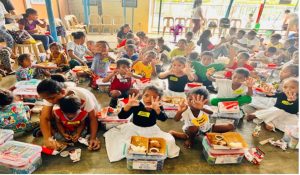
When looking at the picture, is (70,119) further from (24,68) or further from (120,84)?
(24,68)

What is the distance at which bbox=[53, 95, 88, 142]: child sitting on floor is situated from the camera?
6.31ft

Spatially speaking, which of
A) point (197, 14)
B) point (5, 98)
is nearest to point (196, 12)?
point (197, 14)

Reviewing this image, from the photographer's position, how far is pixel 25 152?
6.15ft

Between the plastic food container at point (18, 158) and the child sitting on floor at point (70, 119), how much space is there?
335 mm

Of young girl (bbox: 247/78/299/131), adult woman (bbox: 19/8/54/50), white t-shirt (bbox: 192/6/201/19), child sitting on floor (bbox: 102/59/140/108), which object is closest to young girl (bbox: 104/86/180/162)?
child sitting on floor (bbox: 102/59/140/108)

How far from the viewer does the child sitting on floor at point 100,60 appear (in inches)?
144

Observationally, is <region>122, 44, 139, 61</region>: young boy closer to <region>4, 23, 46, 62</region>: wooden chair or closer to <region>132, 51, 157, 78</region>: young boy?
<region>132, 51, 157, 78</region>: young boy

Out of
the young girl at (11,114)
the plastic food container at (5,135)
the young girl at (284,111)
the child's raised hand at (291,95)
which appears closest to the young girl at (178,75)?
the young girl at (284,111)

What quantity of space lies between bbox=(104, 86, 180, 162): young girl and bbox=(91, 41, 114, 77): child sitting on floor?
1.68m

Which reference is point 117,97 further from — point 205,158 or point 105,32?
point 105,32

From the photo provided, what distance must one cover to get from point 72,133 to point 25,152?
477 mm

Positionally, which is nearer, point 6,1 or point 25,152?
point 25,152

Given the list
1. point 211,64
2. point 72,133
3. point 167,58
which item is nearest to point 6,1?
point 167,58

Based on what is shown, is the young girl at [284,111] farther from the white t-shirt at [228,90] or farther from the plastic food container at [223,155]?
the plastic food container at [223,155]
